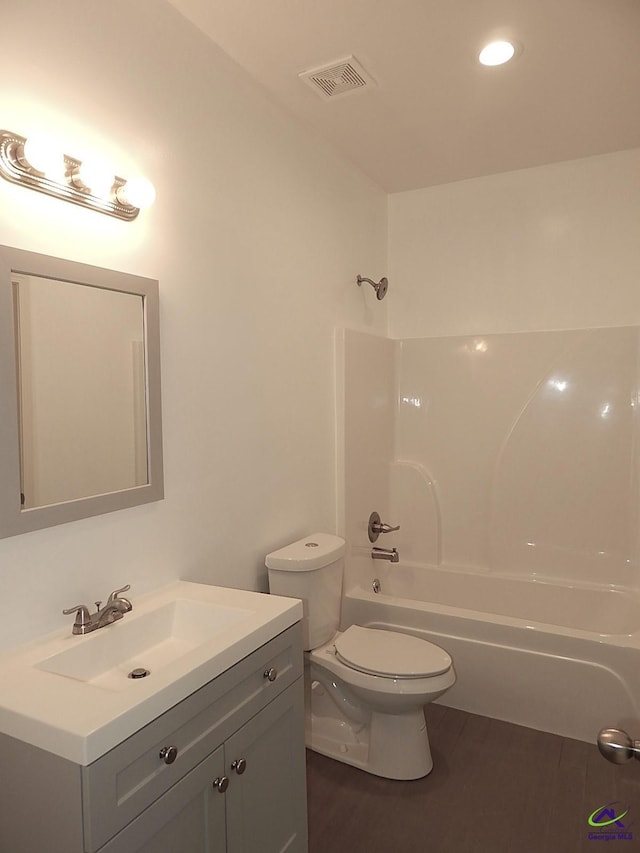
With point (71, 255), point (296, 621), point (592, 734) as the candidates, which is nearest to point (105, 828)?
point (296, 621)

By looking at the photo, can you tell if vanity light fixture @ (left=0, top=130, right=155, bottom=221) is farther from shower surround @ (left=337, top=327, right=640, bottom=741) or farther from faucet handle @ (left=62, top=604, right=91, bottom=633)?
shower surround @ (left=337, top=327, right=640, bottom=741)

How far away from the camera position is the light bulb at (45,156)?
1357 mm

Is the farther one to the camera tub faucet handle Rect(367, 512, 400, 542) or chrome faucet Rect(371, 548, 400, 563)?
tub faucet handle Rect(367, 512, 400, 542)

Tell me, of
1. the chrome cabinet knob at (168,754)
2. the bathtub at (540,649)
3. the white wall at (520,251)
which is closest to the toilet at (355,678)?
the bathtub at (540,649)

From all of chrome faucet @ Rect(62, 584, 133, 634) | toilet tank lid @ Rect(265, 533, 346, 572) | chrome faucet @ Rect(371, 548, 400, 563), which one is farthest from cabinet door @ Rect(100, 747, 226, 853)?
chrome faucet @ Rect(371, 548, 400, 563)

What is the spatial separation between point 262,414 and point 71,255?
102 centimetres

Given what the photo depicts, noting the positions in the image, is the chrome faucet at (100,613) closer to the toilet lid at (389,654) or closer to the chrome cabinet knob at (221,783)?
the chrome cabinet knob at (221,783)

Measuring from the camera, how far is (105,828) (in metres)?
1.09

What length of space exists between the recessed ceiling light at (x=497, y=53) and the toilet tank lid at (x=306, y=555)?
6.31 feet

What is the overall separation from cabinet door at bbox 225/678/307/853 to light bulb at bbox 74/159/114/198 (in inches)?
56.7

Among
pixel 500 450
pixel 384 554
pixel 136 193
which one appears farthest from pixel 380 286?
pixel 136 193

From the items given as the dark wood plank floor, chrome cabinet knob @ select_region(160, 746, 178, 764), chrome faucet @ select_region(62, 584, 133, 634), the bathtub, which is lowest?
the dark wood plank floor

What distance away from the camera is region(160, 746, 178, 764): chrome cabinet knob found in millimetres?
1230

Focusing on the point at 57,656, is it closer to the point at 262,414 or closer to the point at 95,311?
the point at 95,311
